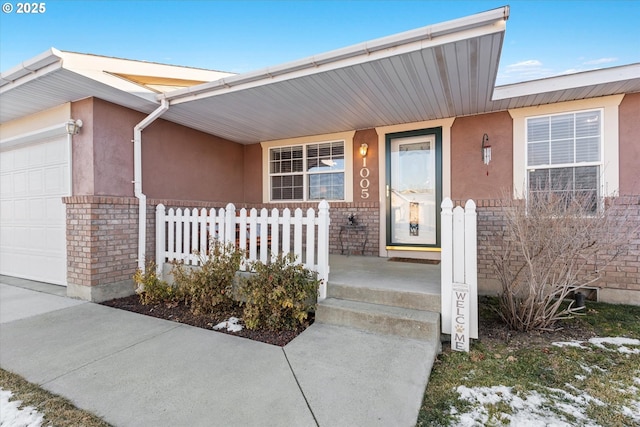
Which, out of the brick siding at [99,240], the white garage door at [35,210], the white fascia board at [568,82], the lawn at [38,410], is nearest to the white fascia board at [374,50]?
the white fascia board at [568,82]

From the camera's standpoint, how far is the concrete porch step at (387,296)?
301cm

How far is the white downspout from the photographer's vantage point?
469 centimetres

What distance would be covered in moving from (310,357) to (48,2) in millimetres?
6444

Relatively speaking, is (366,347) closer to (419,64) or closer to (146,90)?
(419,64)

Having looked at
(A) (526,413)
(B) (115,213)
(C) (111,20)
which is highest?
(C) (111,20)

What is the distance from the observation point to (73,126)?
4328 mm

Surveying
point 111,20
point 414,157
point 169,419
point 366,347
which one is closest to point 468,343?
point 366,347

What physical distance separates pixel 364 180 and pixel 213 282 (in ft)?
11.8

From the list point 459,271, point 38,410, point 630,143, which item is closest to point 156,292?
point 38,410

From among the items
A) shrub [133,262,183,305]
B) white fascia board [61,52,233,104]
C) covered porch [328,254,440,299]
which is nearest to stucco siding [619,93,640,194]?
covered porch [328,254,440,299]

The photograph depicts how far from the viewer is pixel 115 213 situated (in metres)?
4.44

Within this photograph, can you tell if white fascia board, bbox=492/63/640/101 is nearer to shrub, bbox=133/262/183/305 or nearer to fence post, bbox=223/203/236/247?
fence post, bbox=223/203/236/247

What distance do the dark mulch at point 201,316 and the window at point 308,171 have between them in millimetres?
3393

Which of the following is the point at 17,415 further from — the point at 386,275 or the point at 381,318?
the point at 386,275
